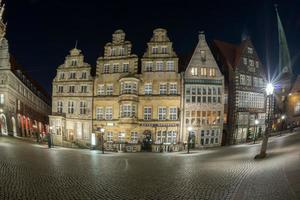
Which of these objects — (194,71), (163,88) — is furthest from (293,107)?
(163,88)

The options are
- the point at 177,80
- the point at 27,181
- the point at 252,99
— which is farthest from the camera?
the point at 252,99

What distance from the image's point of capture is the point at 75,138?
39.3m

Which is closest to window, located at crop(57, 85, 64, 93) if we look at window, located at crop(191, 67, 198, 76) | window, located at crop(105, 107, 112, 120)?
window, located at crop(105, 107, 112, 120)

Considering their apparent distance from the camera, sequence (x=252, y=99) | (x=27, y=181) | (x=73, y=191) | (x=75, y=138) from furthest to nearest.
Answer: (x=252, y=99) → (x=75, y=138) → (x=27, y=181) → (x=73, y=191)

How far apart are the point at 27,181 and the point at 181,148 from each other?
23602 millimetres

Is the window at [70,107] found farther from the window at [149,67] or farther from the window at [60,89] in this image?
the window at [149,67]

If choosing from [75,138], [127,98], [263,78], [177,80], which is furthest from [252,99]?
[75,138]

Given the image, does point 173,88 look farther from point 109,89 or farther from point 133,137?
point 109,89

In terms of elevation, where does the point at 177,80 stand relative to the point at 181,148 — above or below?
above

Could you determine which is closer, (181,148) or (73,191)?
(73,191)

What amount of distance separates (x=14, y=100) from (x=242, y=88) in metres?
37.6

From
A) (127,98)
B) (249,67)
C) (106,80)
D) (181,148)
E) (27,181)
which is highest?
(249,67)

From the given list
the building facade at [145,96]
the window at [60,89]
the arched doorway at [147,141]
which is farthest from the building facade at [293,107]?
the window at [60,89]

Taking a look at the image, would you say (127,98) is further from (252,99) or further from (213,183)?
(213,183)
